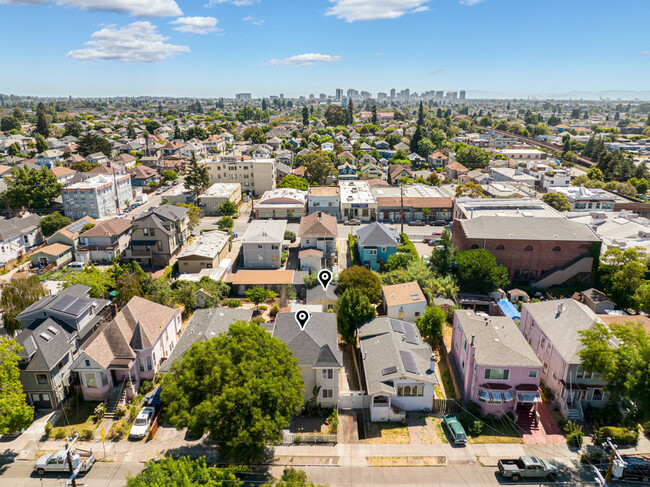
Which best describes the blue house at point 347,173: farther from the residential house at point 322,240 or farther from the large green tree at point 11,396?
the large green tree at point 11,396

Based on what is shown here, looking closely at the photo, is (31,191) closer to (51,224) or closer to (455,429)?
(51,224)

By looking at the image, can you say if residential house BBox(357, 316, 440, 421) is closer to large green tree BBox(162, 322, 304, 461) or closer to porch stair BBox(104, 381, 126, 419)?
large green tree BBox(162, 322, 304, 461)

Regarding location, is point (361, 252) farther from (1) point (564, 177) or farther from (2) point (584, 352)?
(1) point (564, 177)

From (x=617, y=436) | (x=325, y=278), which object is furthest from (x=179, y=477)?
(x=325, y=278)

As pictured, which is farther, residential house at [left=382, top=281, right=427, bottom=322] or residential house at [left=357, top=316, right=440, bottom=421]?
residential house at [left=382, top=281, right=427, bottom=322]

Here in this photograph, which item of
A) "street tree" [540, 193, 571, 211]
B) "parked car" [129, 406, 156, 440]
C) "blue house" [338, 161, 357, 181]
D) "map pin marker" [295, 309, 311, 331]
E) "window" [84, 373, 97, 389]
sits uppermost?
"blue house" [338, 161, 357, 181]

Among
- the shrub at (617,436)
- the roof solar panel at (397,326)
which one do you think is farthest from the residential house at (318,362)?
the shrub at (617,436)

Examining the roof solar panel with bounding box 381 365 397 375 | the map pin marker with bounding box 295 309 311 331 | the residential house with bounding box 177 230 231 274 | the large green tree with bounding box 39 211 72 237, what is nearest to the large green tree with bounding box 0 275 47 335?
the residential house with bounding box 177 230 231 274
